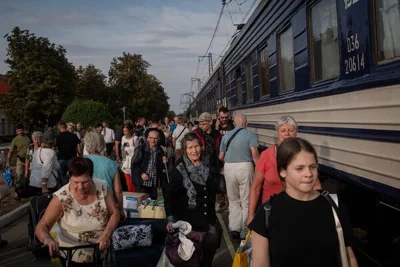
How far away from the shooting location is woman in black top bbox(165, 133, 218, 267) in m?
4.20

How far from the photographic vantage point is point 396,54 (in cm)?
333

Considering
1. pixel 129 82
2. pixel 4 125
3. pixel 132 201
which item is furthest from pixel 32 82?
pixel 132 201

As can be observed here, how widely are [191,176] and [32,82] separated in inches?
1486

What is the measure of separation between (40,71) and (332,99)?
37.7m

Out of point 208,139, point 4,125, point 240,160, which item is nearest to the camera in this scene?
point 240,160

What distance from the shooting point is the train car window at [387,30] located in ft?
10.9

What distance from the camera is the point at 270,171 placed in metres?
4.18

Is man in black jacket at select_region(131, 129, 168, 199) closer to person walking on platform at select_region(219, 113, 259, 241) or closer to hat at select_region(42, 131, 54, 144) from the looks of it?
person walking on platform at select_region(219, 113, 259, 241)

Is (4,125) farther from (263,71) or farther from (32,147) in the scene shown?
(263,71)

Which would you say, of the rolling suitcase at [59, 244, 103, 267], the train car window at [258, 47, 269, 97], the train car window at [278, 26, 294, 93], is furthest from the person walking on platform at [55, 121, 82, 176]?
the rolling suitcase at [59, 244, 103, 267]

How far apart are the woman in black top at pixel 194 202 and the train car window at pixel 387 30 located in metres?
1.74

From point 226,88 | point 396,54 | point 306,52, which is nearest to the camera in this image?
point 396,54

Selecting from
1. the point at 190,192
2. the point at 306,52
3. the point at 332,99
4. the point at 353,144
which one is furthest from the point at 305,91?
the point at 190,192

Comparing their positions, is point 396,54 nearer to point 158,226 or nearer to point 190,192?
point 190,192
